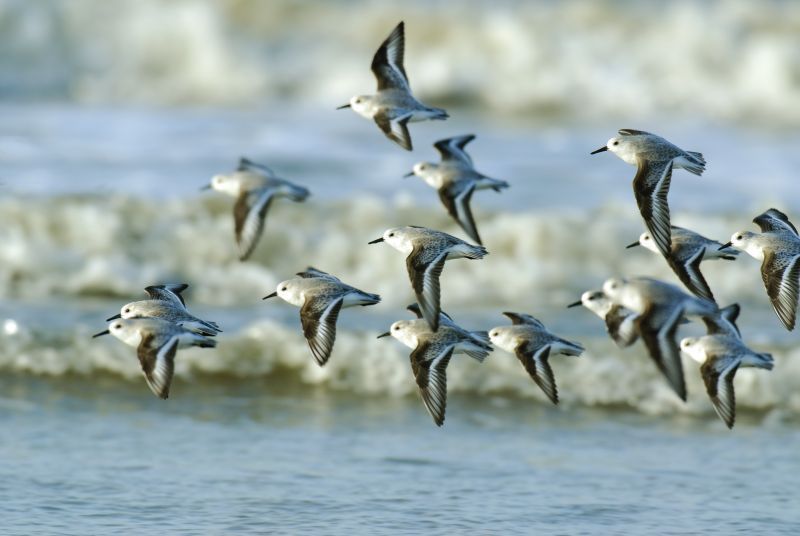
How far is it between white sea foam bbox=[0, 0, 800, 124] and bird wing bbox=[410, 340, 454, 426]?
9773 mm

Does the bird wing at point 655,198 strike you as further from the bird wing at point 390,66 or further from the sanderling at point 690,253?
the bird wing at point 390,66

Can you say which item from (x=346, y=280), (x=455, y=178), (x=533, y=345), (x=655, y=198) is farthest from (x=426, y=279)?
(x=346, y=280)

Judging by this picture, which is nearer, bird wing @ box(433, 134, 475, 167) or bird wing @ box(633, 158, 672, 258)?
bird wing @ box(633, 158, 672, 258)

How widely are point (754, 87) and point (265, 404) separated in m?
9.81

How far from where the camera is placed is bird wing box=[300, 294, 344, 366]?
15.0 ft

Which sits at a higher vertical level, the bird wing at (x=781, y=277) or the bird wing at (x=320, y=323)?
the bird wing at (x=781, y=277)

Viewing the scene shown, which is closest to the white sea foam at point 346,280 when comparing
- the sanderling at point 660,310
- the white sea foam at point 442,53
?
the sanderling at point 660,310

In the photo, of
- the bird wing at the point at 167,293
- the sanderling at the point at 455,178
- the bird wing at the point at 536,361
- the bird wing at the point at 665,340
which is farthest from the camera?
the sanderling at the point at 455,178

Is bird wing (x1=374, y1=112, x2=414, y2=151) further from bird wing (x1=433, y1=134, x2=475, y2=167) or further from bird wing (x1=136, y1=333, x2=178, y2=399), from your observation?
bird wing (x1=136, y1=333, x2=178, y2=399)

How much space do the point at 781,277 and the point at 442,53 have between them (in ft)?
38.6

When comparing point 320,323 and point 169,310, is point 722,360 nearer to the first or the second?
point 320,323

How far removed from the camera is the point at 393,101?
5547mm

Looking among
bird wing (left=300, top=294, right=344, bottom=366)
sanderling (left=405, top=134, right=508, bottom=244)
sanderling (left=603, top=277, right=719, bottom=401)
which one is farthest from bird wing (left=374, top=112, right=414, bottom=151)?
sanderling (left=603, top=277, right=719, bottom=401)

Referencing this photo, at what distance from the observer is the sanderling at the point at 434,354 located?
4.68m
